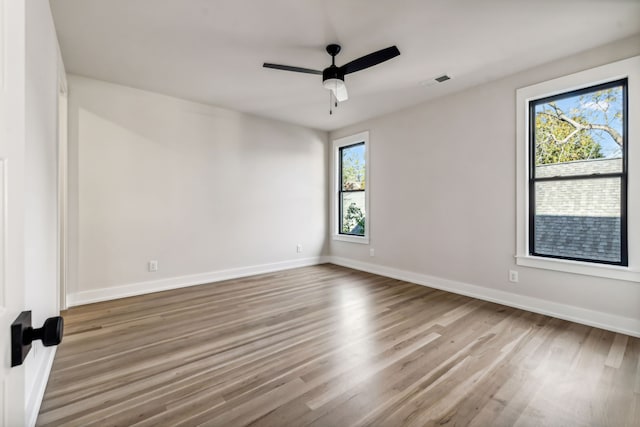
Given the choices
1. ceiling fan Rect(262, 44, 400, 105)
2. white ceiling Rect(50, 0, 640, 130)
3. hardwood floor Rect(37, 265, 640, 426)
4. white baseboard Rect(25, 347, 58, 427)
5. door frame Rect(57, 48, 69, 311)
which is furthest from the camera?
door frame Rect(57, 48, 69, 311)

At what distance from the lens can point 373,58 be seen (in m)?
2.42

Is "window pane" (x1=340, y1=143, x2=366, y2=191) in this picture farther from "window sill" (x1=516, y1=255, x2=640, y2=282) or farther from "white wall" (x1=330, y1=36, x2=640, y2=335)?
"window sill" (x1=516, y1=255, x2=640, y2=282)

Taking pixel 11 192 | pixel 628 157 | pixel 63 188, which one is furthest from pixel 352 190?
pixel 11 192

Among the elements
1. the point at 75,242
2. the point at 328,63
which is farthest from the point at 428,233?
the point at 75,242

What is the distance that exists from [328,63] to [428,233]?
2622mm

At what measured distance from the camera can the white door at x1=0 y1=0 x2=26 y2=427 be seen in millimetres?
553

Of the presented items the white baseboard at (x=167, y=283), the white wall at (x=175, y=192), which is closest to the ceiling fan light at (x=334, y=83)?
the white wall at (x=175, y=192)

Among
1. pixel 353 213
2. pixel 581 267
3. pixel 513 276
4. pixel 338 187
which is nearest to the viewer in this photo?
pixel 581 267

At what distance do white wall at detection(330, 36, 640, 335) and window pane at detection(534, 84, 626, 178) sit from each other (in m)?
0.26

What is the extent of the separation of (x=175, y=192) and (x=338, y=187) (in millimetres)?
2949

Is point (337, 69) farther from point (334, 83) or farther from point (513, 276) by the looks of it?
point (513, 276)

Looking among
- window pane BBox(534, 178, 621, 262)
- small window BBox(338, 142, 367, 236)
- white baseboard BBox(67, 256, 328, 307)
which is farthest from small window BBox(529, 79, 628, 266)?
white baseboard BBox(67, 256, 328, 307)

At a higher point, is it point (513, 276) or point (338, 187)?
point (338, 187)

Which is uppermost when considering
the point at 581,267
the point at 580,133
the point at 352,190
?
the point at 580,133
